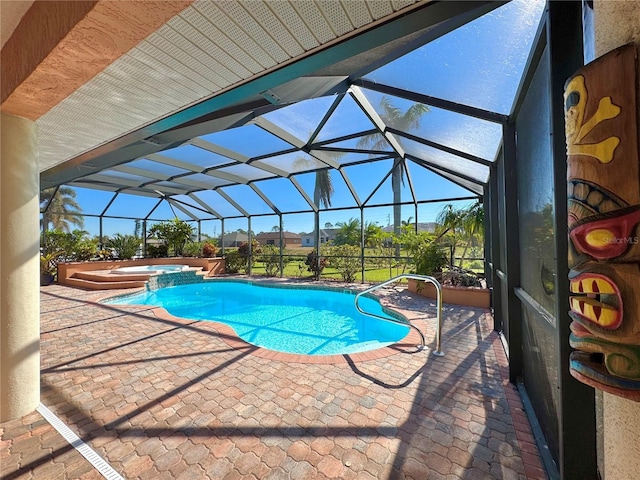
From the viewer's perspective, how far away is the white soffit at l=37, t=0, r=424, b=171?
1.72 meters

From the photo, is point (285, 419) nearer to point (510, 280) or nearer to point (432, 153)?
point (510, 280)

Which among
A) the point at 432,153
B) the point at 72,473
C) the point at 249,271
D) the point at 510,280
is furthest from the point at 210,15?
the point at 249,271

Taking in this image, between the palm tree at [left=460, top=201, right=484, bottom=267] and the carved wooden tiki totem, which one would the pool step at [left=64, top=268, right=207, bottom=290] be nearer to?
the palm tree at [left=460, top=201, right=484, bottom=267]

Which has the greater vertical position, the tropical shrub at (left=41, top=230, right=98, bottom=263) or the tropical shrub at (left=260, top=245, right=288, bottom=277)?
the tropical shrub at (left=41, top=230, right=98, bottom=263)

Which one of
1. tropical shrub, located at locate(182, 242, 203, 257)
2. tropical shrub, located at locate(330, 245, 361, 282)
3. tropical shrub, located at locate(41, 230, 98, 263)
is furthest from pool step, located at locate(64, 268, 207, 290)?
tropical shrub, located at locate(330, 245, 361, 282)

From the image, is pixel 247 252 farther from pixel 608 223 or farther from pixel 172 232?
pixel 608 223

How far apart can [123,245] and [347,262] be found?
36.4 ft

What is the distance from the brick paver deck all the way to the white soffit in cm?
302

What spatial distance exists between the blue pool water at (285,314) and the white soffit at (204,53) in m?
4.30

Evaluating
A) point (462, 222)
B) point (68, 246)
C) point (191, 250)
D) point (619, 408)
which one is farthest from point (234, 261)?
point (619, 408)

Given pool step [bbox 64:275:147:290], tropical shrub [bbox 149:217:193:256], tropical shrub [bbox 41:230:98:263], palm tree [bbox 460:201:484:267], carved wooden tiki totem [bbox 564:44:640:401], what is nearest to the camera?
carved wooden tiki totem [bbox 564:44:640:401]

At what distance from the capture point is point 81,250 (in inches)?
442

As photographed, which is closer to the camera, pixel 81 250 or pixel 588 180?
pixel 588 180

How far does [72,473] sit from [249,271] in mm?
11990
